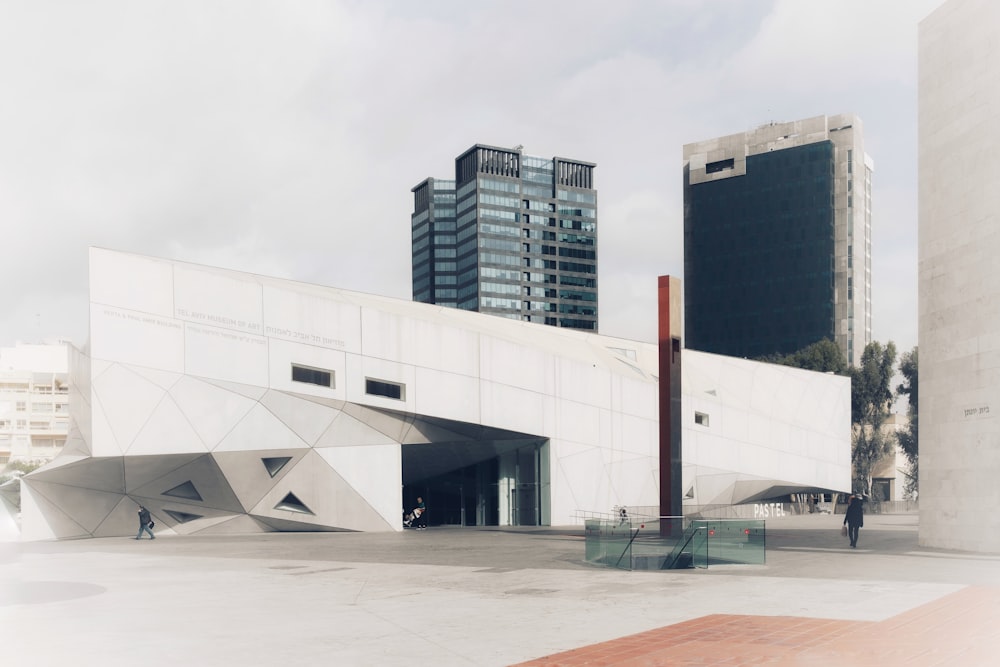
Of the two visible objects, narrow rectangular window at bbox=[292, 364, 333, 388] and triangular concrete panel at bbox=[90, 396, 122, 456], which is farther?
narrow rectangular window at bbox=[292, 364, 333, 388]

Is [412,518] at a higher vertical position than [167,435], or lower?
lower

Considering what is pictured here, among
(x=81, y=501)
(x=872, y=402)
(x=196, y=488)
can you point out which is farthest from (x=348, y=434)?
(x=872, y=402)

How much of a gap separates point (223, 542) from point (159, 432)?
15.0 ft

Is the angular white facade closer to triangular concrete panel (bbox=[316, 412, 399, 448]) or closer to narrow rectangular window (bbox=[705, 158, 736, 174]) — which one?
triangular concrete panel (bbox=[316, 412, 399, 448])

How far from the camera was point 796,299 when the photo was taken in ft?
404

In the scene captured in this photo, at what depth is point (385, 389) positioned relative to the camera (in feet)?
107

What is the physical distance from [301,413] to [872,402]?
52.6 m

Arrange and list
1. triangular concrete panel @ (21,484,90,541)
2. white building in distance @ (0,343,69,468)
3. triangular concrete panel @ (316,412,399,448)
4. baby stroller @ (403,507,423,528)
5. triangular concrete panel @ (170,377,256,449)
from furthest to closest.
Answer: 1. white building in distance @ (0,343,69,468)
2. baby stroller @ (403,507,423,528)
3. triangular concrete panel @ (316,412,399,448)
4. triangular concrete panel @ (170,377,256,449)
5. triangular concrete panel @ (21,484,90,541)

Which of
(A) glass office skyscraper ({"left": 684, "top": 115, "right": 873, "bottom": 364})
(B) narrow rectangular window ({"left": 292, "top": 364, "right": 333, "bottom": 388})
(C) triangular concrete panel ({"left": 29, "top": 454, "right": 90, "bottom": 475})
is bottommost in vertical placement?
(C) triangular concrete panel ({"left": 29, "top": 454, "right": 90, "bottom": 475})

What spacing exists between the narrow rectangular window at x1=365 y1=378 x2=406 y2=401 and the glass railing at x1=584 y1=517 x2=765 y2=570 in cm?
1590

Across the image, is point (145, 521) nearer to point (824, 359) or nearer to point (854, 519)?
point (854, 519)

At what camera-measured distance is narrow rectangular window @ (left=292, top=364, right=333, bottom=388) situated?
3072 centimetres

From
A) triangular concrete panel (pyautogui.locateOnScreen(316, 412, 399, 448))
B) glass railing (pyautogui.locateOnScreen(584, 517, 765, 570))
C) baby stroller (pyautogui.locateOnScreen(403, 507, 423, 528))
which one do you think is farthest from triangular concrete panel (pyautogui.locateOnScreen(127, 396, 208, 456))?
glass railing (pyautogui.locateOnScreen(584, 517, 765, 570))

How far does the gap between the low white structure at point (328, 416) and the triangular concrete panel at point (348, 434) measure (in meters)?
0.05
